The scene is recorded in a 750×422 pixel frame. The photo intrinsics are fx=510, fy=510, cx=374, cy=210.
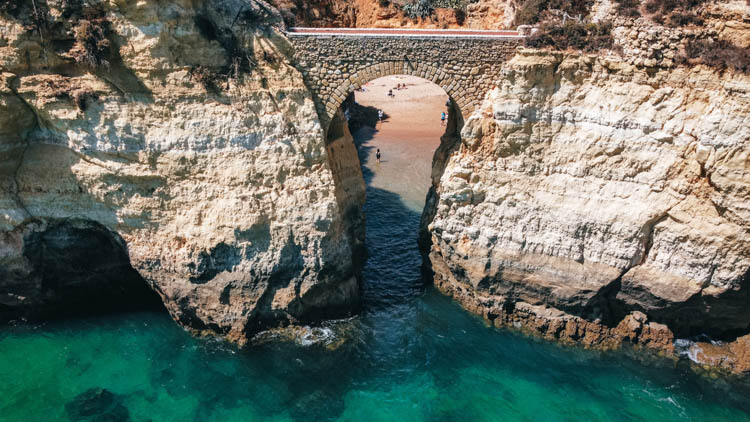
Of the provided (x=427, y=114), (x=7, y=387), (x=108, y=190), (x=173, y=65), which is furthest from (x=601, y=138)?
(x=427, y=114)

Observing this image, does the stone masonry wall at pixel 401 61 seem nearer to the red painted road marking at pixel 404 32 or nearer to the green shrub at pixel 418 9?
the red painted road marking at pixel 404 32

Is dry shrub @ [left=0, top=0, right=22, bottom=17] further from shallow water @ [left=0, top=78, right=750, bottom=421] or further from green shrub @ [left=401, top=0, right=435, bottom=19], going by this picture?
green shrub @ [left=401, top=0, right=435, bottom=19]

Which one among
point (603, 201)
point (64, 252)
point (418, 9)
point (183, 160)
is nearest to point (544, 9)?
point (418, 9)

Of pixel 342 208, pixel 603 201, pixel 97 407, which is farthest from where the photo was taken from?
pixel 342 208

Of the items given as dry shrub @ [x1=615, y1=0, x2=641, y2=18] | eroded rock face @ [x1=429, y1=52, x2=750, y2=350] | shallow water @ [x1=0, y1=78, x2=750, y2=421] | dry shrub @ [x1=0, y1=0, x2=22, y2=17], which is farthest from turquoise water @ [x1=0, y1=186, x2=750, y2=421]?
dry shrub @ [x1=615, y1=0, x2=641, y2=18]

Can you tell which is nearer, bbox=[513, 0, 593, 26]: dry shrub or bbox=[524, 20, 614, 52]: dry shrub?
bbox=[524, 20, 614, 52]: dry shrub

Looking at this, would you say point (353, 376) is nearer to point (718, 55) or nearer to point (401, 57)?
point (401, 57)
